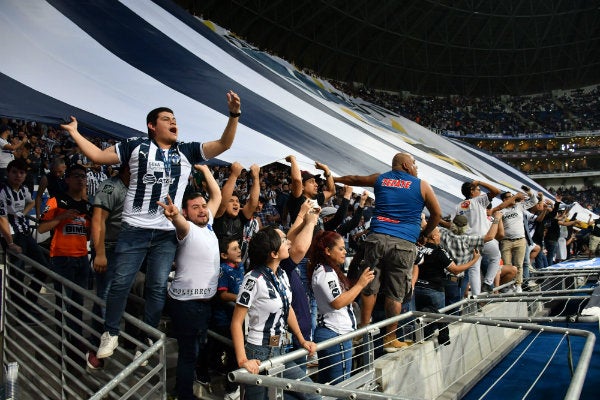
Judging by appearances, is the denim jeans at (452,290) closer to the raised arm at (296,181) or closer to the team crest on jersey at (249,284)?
the raised arm at (296,181)

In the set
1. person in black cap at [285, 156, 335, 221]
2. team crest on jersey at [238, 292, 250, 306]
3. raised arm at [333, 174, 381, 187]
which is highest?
raised arm at [333, 174, 381, 187]

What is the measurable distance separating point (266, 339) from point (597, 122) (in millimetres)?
48934

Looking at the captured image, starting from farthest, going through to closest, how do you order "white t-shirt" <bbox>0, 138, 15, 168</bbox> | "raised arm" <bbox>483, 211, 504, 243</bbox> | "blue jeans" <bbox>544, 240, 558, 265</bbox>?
1. "blue jeans" <bbox>544, 240, 558, 265</bbox>
2. "raised arm" <bbox>483, 211, 504, 243</bbox>
3. "white t-shirt" <bbox>0, 138, 15, 168</bbox>

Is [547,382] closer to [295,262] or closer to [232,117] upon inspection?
[295,262]

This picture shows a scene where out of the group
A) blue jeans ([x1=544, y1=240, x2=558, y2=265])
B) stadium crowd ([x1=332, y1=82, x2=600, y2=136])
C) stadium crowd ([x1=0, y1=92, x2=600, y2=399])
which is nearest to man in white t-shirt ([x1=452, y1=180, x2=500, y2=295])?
stadium crowd ([x1=0, y1=92, x2=600, y2=399])

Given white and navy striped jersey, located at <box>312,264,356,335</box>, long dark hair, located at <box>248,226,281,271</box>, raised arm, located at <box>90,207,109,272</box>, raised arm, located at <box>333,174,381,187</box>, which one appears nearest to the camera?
long dark hair, located at <box>248,226,281,271</box>

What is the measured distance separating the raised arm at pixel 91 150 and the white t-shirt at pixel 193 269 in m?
0.70

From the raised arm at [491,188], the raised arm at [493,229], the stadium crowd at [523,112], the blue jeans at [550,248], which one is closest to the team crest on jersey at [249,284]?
the raised arm at [491,188]

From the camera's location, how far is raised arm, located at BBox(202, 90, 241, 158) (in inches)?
116

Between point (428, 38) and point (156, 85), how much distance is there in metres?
31.0

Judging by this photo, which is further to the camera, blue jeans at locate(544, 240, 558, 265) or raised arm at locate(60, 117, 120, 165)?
blue jeans at locate(544, 240, 558, 265)

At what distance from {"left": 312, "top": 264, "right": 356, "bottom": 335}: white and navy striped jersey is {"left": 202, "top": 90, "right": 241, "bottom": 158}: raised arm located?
1.18 m

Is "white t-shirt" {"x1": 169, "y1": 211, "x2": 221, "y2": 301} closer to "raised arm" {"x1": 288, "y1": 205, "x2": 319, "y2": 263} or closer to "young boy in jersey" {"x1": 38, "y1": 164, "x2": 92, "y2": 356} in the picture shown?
"raised arm" {"x1": 288, "y1": 205, "x2": 319, "y2": 263}

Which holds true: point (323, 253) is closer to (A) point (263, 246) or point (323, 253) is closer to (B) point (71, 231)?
(A) point (263, 246)
